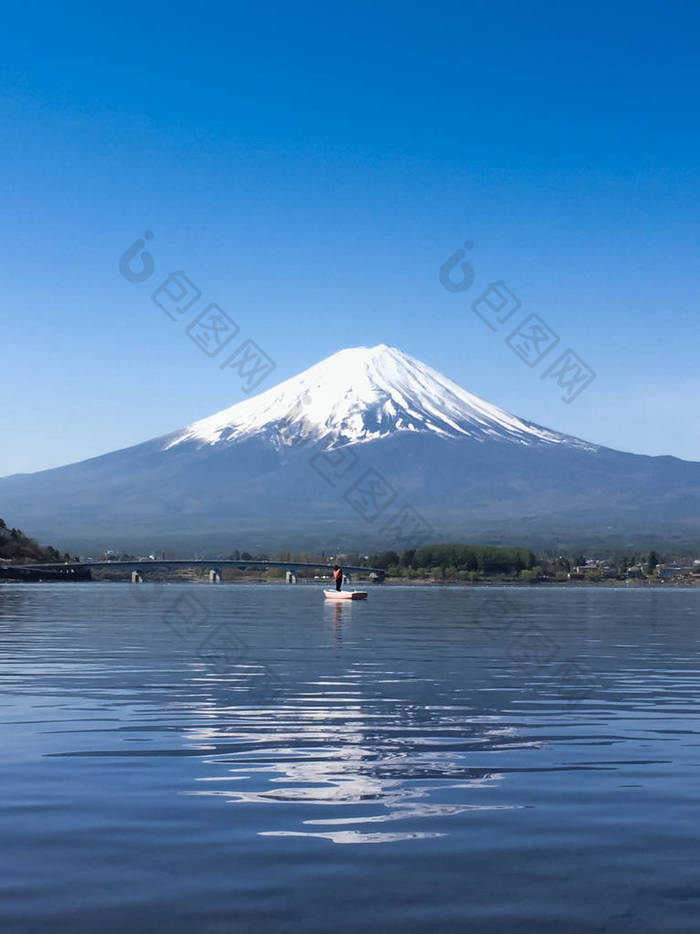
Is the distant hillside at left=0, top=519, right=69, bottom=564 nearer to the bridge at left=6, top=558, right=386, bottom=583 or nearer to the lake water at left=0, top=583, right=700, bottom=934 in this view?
the bridge at left=6, top=558, right=386, bottom=583

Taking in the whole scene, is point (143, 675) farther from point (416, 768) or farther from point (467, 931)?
point (467, 931)

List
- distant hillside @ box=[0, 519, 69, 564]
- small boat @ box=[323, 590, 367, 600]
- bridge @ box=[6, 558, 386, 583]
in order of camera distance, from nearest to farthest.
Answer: small boat @ box=[323, 590, 367, 600] < bridge @ box=[6, 558, 386, 583] < distant hillside @ box=[0, 519, 69, 564]

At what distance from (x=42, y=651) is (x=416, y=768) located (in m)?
21.3

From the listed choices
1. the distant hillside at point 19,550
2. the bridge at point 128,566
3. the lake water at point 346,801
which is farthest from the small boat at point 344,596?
the distant hillside at point 19,550

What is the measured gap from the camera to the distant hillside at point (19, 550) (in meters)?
179

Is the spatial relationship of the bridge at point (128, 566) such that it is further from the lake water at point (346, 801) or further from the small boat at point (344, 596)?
the lake water at point (346, 801)

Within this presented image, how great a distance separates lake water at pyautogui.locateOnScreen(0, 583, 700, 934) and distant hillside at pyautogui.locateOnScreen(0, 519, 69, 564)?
514ft

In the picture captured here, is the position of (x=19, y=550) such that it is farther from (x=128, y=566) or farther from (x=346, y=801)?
(x=346, y=801)

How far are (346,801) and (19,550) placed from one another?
181 metres

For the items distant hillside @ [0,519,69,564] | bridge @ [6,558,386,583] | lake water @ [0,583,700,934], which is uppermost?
distant hillside @ [0,519,69,564]

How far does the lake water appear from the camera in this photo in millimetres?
8680

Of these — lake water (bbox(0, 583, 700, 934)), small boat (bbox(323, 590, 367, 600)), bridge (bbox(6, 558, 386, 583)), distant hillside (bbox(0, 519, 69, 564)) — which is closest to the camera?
lake water (bbox(0, 583, 700, 934))

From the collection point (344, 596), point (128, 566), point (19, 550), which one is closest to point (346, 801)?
point (344, 596)

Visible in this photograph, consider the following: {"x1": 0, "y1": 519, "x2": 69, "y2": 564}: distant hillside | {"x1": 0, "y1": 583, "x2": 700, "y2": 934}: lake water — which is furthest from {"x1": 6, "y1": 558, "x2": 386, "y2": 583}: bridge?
{"x1": 0, "y1": 583, "x2": 700, "y2": 934}: lake water
